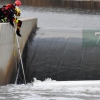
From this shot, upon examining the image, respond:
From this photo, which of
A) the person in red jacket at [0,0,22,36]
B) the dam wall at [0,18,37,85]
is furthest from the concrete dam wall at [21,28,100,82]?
the person in red jacket at [0,0,22,36]

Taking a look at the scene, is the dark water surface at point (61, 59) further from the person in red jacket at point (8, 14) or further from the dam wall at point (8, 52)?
the person in red jacket at point (8, 14)

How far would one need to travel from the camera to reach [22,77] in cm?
1352

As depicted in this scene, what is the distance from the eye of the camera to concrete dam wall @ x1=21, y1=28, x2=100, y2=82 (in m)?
13.7

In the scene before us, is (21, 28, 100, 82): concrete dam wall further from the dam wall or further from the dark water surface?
the dam wall

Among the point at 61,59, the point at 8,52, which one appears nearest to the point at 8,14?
the point at 8,52

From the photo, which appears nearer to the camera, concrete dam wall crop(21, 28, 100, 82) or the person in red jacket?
the person in red jacket

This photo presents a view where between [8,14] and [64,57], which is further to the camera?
[64,57]

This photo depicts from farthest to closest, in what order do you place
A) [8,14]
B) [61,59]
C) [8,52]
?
[61,59]
[8,14]
[8,52]

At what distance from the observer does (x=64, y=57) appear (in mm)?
13969

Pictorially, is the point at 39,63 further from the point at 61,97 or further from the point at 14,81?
the point at 61,97

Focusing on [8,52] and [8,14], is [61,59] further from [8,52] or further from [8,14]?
[8,14]

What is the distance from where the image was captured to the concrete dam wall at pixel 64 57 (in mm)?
13672

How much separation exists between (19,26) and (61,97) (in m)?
3.49

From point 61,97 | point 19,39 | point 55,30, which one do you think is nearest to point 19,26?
point 19,39
